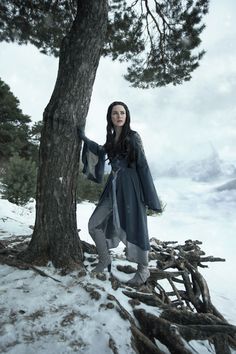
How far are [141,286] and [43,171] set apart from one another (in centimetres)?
158

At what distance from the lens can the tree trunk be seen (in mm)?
3309

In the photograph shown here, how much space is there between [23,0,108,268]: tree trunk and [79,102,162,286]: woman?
21cm

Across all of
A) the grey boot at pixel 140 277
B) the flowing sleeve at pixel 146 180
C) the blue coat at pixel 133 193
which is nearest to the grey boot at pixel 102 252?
the blue coat at pixel 133 193

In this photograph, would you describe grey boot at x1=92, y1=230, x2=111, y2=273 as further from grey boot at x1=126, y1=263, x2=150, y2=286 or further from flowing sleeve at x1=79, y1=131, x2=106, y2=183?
flowing sleeve at x1=79, y1=131, x2=106, y2=183

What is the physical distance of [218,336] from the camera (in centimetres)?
211

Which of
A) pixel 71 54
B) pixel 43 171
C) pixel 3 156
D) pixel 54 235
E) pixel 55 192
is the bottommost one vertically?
pixel 54 235

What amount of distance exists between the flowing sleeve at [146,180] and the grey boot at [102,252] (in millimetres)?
615

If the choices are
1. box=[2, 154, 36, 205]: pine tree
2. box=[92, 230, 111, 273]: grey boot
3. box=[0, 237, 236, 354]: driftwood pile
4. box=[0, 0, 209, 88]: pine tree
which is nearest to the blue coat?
box=[92, 230, 111, 273]: grey boot

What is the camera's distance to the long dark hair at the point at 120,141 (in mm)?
3397

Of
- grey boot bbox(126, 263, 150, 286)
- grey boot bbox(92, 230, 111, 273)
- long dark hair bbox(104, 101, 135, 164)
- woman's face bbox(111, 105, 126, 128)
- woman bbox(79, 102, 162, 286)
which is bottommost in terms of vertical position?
grey boot bbox(126, 263, 150, 286)

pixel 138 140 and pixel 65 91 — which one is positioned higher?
pixel 65 91

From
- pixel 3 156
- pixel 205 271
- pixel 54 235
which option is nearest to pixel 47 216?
pixel 54 235

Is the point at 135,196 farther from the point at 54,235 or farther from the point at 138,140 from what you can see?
the point at 54,235

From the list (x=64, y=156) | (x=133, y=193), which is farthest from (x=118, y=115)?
(x=133, y=193)
